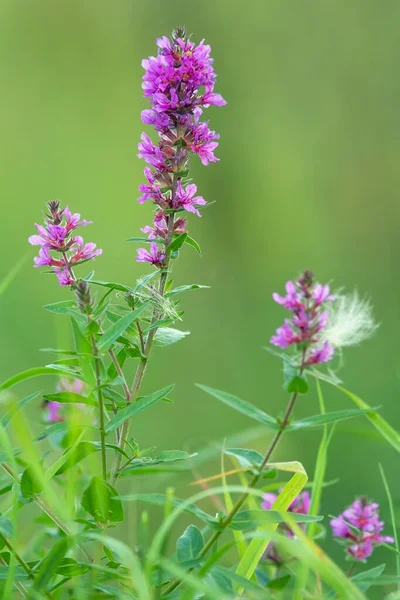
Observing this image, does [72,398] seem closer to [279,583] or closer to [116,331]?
[116,331]

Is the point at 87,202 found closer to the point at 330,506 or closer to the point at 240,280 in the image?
the point at 240,280

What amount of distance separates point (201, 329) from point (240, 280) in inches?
17.9

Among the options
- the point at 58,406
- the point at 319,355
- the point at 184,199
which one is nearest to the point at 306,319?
the point at 319,355

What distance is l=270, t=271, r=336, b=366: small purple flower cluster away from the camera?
2.71 ft

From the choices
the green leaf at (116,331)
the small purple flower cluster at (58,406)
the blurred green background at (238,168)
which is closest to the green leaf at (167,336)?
the green leaf at (116,331)

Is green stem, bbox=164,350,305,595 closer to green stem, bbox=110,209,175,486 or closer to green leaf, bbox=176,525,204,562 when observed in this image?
green leaf, bbox=176,525,204,562

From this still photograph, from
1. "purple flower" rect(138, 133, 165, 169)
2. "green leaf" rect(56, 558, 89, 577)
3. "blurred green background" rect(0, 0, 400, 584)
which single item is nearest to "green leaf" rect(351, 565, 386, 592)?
"green leaf" rect(56, 558, 89, 577)

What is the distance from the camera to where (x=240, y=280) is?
198 inches

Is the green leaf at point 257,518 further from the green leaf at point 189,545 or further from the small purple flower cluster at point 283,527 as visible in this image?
the small purple flower cluster at point 283,527

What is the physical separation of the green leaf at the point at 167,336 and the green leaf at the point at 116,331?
4.4 inches

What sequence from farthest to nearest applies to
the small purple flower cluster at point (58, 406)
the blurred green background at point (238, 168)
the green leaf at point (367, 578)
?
the blurred green background at point (238, 168), the small purple flower cluster at point (58, 406), the green leaf at point (367, 578)

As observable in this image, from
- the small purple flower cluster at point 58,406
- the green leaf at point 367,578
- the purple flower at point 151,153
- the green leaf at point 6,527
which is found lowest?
the green leaf at point 6,527

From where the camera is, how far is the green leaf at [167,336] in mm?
986

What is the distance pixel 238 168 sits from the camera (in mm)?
5309
